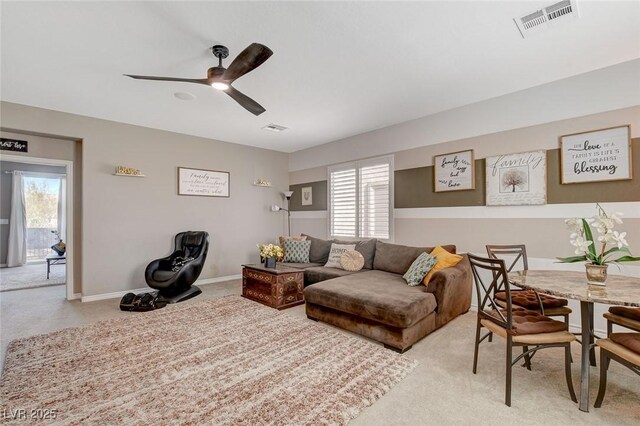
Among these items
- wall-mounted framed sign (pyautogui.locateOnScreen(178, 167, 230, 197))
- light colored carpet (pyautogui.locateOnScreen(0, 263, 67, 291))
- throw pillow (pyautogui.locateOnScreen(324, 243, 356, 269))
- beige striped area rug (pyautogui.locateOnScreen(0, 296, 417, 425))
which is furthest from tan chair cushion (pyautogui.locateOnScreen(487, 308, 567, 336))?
light colored carpet (pyautogui.locateOnScreen(0, 263, 67, 291))

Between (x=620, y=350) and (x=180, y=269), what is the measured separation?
4757 millimetres

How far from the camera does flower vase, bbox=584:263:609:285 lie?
2062 millimetres

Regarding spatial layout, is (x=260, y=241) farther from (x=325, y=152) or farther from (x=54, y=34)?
(x=54, y=34)

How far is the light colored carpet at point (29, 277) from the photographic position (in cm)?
532

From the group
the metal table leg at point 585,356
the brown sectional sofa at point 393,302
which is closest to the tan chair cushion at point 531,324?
the metal table leg at point 585,356

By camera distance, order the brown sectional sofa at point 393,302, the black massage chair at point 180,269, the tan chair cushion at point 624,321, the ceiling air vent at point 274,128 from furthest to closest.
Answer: the ceiling air vent at point 274,128
the black massage chair at point 180,269
the brown sectional sofa at point 393,302
the tan chair cushion at point 624,321

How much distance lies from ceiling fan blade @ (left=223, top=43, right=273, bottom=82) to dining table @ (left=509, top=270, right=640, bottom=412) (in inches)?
102

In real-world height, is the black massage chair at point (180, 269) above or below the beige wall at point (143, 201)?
below

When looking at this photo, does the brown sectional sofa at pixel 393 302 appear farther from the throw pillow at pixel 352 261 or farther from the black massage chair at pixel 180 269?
the black massage chair at pixel 180 269

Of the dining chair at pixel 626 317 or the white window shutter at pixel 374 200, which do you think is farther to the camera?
the white window shutter at pixel 374 200

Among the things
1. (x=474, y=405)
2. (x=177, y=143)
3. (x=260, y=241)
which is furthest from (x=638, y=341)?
(x=177, y=143)

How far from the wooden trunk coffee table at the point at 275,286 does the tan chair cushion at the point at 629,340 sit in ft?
10.8

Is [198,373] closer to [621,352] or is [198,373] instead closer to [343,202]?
[621,352]

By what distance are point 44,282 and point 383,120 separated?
23.4ft
